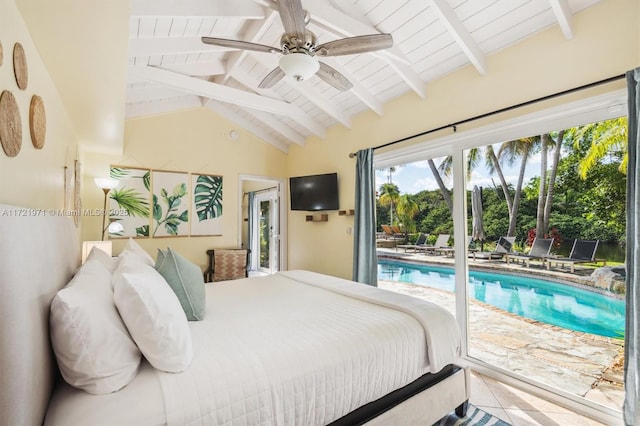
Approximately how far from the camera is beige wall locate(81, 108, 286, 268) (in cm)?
396

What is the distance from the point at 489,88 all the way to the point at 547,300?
1.83 m

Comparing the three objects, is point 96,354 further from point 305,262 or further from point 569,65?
point 305,262

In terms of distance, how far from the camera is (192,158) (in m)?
4.64

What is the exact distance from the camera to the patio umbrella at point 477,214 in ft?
9.14

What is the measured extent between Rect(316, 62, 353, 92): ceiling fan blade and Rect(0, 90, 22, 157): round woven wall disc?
1.65 metres

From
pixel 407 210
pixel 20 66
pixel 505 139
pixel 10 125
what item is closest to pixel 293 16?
pixel 20 66

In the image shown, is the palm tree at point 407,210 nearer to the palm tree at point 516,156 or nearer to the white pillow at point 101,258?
the palm tree at point 516,156

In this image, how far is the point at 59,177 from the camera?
2.19m

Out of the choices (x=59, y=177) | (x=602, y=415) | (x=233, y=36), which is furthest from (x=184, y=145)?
(x=602, y=415)

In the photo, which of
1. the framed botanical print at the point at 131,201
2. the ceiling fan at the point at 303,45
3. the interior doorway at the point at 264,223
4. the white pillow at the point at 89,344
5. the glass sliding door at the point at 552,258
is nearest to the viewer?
the white pillow at the point at 89,344

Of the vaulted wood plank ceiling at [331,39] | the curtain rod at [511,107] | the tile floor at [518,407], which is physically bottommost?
the tile floor at [518,407]

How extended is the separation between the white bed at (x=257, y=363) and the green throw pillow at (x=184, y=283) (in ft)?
0.33

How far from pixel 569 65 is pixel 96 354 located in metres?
3.20

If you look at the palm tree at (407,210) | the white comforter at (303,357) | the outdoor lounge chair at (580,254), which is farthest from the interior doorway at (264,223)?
the outdoor lounge chair at (580,254)
